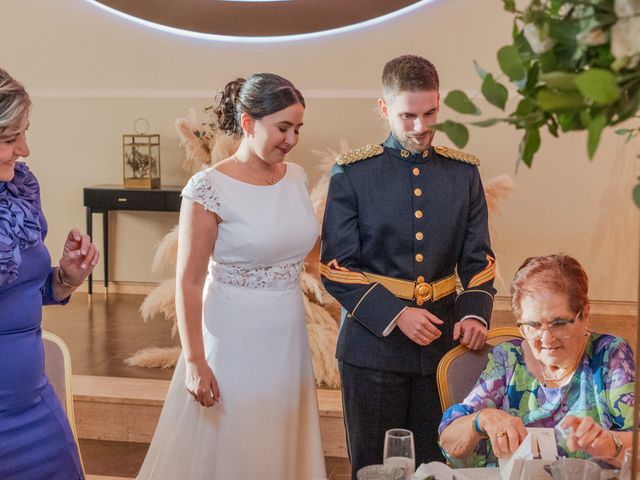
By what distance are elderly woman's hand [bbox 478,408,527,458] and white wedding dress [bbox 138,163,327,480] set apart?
85cm

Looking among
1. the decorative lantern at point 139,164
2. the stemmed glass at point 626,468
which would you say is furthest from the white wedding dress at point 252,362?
the decorative lantern at point 139,164

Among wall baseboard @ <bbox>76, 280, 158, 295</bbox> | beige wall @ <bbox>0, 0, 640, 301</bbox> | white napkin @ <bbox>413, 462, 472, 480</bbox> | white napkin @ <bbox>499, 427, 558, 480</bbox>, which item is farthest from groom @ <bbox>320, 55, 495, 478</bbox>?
wall baseboard @ <bbox>76, 280, 158, 295</bbox>

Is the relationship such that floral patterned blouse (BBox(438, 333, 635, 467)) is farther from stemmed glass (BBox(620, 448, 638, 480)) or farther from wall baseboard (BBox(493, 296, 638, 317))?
wall baseboard (BBox(493, 296, 638, 317))

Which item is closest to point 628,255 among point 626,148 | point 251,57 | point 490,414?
point 626,148

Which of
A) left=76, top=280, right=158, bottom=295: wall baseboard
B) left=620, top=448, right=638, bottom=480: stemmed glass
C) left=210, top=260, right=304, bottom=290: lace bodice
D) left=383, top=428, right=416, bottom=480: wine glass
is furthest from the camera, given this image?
left=76, top=280, right=158, bottom=295: wall baseboard

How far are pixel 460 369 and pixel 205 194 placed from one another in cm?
79

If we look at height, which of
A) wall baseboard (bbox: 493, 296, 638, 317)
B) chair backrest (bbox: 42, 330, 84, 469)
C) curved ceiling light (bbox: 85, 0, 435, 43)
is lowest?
wall baseboard (bbox: 493, 296, 638, 317)

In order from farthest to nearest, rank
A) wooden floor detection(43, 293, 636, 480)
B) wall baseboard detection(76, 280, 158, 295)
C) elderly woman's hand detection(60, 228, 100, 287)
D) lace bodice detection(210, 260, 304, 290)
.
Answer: wall baseboard detection(76, 280, 158, 295), wooden floor detection(43, 293, 636, 480), lace bodice detection(210, 260, 304, 290), elderly woman's hand detection(60, 228, 100, 287)

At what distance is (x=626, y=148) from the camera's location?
621 cm

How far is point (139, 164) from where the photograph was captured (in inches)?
271

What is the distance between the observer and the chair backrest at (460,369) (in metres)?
2.29

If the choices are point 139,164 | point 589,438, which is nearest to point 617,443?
point 589,438

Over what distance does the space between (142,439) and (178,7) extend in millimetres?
3637

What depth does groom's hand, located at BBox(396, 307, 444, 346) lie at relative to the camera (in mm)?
2363
